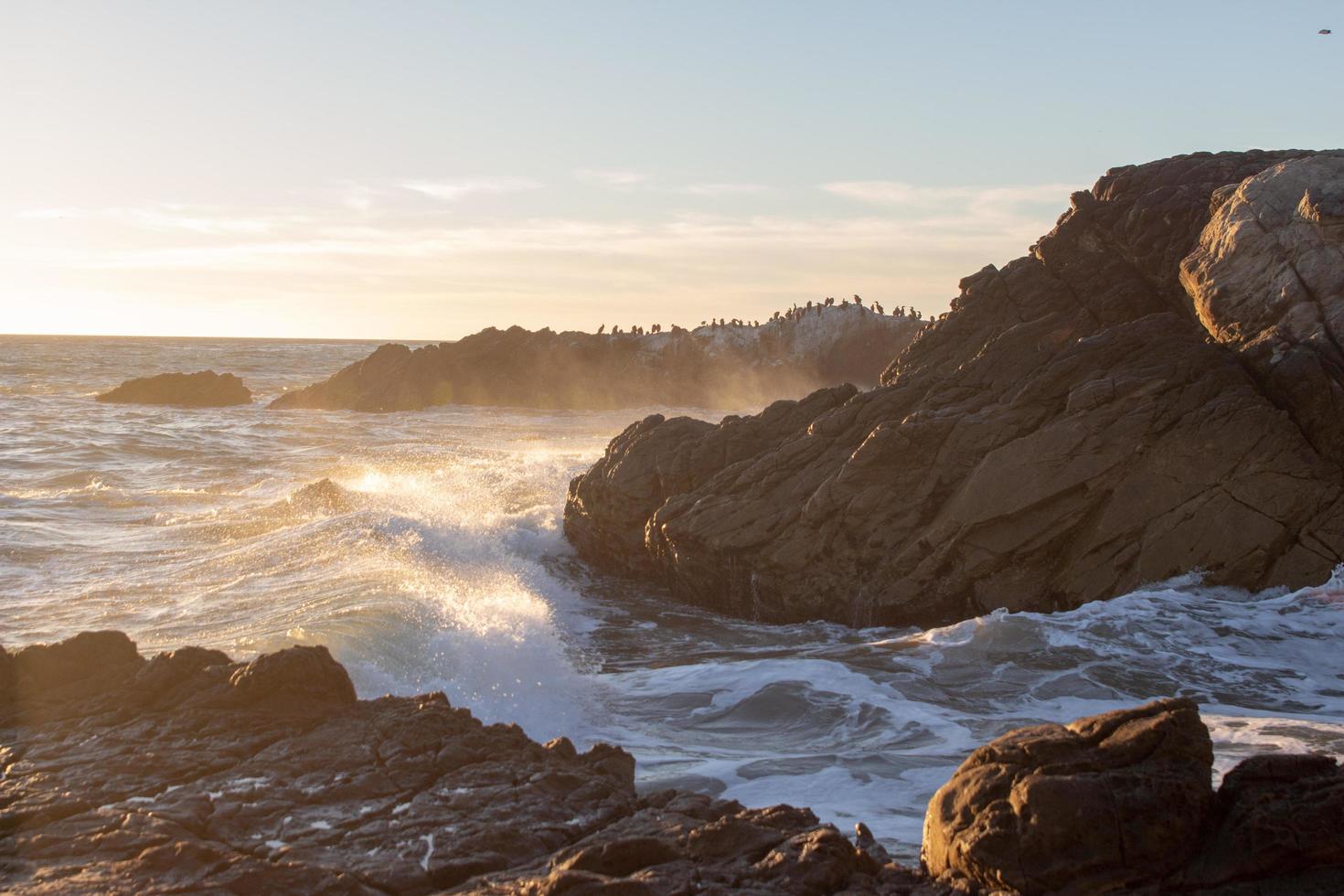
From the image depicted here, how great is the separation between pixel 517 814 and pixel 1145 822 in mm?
3557

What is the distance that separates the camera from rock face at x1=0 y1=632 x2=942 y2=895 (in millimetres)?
6453

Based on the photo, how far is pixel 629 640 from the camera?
50.8 feet

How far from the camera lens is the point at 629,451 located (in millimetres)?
20828

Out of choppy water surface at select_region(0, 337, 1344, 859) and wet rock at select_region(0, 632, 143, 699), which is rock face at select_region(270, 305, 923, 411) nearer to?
choppy water surface at select_region(0, 337, 1344, 859)

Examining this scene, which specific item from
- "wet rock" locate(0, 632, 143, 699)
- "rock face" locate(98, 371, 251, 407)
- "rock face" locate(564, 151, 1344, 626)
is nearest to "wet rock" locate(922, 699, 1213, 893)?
"wet rock" locate(0, 632, 143, 699)

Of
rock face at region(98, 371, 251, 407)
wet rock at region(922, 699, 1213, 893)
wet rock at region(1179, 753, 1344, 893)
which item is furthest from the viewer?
rock face at region(98, 371, 251, 407)

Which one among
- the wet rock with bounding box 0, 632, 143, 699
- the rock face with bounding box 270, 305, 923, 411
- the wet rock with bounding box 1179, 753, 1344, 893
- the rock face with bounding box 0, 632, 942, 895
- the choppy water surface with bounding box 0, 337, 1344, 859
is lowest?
the choppy water surface with bounding box 0, 337, 1344, 859

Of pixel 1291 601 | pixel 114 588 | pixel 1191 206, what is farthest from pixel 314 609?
pixel 1191 206

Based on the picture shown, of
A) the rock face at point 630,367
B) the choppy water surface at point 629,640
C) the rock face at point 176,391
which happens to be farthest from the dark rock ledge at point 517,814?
the rock face at point 176,391

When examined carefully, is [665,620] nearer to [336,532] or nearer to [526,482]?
[336,532]

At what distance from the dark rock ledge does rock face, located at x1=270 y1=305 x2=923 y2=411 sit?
48.0 metres

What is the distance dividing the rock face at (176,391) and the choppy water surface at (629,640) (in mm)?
30830

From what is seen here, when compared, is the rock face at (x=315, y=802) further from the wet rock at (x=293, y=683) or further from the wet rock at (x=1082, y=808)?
the wet rock at (x=1082, y=808)

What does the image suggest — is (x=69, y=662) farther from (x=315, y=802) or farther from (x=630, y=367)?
(x=630, y=367)
